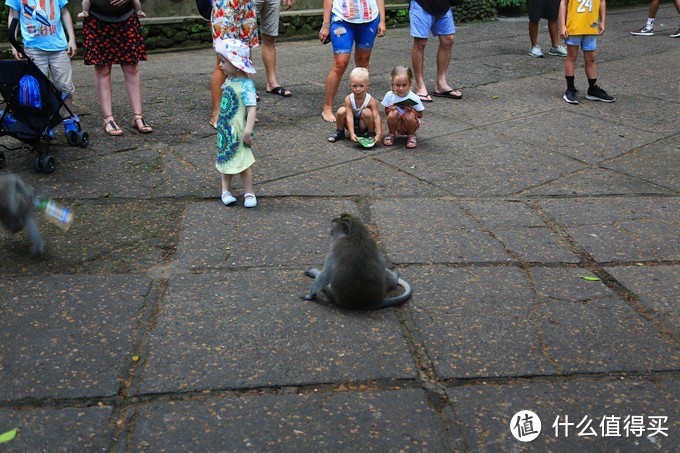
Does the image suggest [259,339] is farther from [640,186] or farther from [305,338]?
[640,186]

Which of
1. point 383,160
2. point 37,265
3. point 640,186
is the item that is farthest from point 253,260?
point 640,186

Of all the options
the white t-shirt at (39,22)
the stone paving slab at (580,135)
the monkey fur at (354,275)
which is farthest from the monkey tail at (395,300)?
the white t-shirt at (39,22)

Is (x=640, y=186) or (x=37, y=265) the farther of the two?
(x=640, y=186)

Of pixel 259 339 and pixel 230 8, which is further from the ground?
pixel 230 8

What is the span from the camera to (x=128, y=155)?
6.03 metres

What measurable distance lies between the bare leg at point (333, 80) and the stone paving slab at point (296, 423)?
4.39 m

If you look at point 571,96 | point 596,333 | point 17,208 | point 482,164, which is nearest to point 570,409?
point 596,333

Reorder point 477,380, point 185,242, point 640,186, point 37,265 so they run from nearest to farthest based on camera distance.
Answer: point 477,380
point 37,265
point 185,242
point 640,186

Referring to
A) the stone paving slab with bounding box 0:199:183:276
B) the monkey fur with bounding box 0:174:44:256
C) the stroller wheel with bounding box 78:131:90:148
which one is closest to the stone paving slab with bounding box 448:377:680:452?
the stone paving slab with bounding box 0:199:183:276

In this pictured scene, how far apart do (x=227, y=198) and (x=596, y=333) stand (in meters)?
2.64

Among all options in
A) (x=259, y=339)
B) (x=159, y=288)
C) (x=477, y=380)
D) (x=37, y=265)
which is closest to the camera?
(x=477, y=380)

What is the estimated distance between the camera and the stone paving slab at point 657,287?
369cm

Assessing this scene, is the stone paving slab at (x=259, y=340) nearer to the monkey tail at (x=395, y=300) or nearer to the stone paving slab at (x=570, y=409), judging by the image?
the monkey tail at (x=395, y=300)

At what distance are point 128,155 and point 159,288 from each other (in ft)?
8.16
